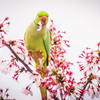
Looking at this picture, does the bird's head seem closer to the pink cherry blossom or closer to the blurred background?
the blurred background

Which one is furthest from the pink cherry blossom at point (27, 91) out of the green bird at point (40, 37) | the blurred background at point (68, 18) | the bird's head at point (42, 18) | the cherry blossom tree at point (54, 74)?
the bird's head at point (42, 18)

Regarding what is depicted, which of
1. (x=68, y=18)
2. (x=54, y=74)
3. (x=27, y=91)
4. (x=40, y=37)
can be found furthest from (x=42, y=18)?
(x=27, y=91)

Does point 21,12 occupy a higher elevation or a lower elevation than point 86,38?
higher

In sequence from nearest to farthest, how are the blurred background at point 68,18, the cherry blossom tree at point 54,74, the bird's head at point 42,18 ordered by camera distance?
the cherry blossom tree at point 54,74 → the bird's head at point 42,18 → the blurred background at point 68,18

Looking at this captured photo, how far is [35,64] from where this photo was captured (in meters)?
1.16

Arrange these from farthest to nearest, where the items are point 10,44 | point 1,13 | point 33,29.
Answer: point 1,13 → point 33,29 → point 10,44

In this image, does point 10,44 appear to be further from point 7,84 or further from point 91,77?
point 91,77

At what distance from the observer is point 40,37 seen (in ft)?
3.94

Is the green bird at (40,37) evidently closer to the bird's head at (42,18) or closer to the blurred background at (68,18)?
the bird's head at (42,18)

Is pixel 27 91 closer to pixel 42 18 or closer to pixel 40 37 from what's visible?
pixel 40 37

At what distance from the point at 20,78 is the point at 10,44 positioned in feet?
1.14

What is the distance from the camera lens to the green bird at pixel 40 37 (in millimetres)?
1184

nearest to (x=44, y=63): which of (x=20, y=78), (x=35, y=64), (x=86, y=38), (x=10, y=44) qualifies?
(x=35, y=64)

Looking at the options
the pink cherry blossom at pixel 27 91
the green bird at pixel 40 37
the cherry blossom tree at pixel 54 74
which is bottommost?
the pink cherry blossom at pixel 27 91
